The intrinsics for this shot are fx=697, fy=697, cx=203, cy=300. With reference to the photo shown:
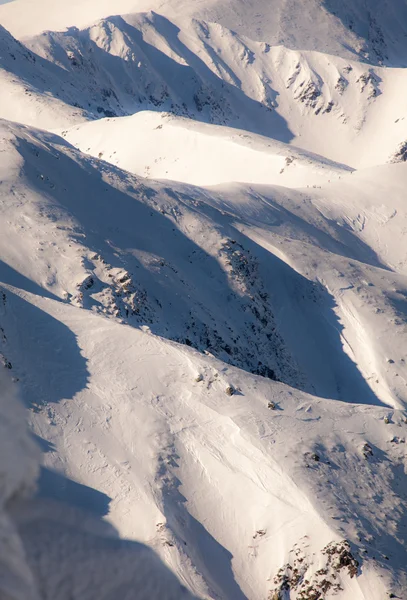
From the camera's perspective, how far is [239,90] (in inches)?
2820

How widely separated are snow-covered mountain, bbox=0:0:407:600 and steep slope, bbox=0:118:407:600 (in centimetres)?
5

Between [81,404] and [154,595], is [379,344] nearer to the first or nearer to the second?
[81,404]

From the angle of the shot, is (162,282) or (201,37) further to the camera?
(201,37)

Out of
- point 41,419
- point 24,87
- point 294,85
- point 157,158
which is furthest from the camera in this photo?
point 294,85

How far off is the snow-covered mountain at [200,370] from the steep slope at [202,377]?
5 cm

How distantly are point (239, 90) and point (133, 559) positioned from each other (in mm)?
64876

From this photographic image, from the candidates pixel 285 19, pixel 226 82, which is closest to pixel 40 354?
pixel 226 82

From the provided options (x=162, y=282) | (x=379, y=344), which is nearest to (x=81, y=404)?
(x=162, y=282)

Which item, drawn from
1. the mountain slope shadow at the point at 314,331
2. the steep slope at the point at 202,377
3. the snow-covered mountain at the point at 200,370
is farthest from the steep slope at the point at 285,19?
the steep slope at the point at 202,377

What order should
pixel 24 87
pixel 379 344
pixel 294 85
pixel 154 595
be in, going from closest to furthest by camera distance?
1. pixel 154 595
2. pixel 379 344
3. pixel 24 87
4. pixel 294 85

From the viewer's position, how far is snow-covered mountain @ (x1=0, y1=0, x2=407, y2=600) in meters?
12.8

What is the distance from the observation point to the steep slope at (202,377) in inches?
524

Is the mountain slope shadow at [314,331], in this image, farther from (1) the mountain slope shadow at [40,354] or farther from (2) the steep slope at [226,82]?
(2) the steep slope at [226,82]

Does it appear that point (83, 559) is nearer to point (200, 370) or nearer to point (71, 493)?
point (71, 493)
